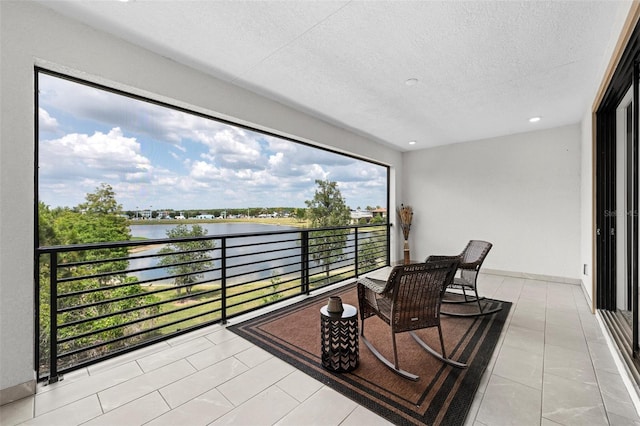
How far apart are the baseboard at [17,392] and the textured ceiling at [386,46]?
8.14 feet

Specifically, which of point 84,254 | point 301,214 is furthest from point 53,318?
point 301,214

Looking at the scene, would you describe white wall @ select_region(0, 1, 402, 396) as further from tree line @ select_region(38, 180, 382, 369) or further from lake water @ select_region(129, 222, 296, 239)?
lake water @ select_region(129, 222, 296, 239)

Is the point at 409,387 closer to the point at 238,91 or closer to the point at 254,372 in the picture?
the point at 254,372

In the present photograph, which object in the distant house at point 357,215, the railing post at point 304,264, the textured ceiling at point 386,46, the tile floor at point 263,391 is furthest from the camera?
the distant house at point 357,215

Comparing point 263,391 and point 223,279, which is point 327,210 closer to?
point 223,279

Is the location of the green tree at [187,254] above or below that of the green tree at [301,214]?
below

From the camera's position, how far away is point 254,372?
2.10 metres

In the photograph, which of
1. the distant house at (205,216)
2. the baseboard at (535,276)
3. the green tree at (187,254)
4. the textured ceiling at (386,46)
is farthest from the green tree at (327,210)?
the baseboard at (535,276)

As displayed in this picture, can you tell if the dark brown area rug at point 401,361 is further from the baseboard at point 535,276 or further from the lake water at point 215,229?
the baseboard at point 535,276

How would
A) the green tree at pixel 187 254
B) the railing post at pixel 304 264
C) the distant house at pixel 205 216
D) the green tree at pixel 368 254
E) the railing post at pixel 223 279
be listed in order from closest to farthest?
the green tree at pixel 187 254 < the railing post at pixel 223 279 < the distant house at pixel 205 216 < the railing post at pixel 304 264 < the green tree at pixel 368 254

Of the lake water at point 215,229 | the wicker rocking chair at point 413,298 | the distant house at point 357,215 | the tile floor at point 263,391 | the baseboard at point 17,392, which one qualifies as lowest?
the tile floor at point 263,391

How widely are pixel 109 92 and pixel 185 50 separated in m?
0.73

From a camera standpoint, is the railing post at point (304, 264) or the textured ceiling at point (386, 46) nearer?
the textured ceiling at point (386, 46)

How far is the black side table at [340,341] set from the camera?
2072mm
